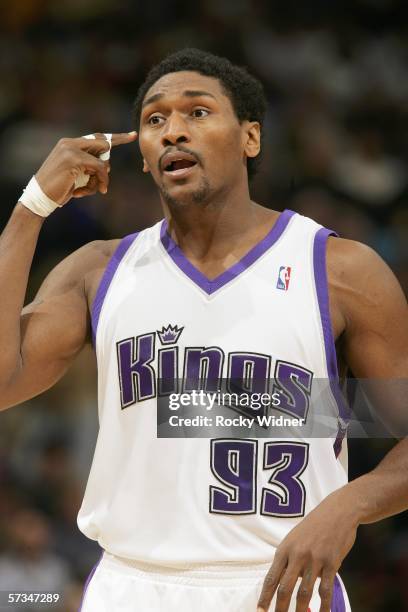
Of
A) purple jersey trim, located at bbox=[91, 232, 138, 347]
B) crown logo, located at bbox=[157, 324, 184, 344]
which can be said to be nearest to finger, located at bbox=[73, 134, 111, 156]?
purple jersey trim, located at bbox=[91, 232, 138, 347]

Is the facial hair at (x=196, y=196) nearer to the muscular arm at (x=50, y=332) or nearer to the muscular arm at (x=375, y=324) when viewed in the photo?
the muscular arm at (x=50, y=332)

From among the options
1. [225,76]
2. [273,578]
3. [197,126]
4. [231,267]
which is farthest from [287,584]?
[225,76]

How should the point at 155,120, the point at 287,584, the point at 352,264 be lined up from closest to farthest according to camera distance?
the point at 287,584, the point at 352,264, the point at 155,120

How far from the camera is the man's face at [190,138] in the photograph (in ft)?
11.9

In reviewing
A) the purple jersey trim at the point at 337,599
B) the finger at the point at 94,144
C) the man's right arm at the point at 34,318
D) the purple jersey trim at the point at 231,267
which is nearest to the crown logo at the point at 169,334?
the purple jersey trim at the point at 231,267

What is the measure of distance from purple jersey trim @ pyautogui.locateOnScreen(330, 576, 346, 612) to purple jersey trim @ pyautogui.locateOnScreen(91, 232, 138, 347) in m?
1.14

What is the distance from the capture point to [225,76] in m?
3.85

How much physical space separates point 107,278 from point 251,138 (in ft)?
2.49

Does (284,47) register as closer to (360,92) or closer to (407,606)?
(360,92)

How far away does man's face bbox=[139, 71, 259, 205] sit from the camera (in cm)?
362

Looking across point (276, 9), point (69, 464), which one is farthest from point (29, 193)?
point (276, 9)

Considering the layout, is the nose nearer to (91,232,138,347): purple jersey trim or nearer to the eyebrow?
the eyebrow

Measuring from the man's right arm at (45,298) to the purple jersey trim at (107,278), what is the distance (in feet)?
0.16

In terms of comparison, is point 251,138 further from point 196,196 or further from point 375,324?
point 375,324
